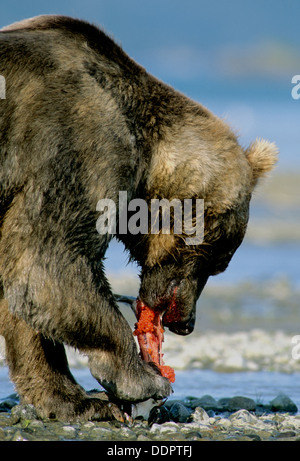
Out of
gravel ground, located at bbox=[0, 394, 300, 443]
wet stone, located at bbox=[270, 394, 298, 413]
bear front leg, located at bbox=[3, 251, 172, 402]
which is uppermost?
bear front leg, located at bbox=[3, 251, 172, 402]

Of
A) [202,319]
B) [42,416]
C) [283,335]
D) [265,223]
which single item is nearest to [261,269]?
[202,319]

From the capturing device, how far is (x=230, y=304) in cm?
1405

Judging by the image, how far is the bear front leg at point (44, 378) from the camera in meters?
6.30

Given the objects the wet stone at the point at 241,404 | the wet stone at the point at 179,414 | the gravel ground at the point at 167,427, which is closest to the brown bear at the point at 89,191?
the gravel ground at the point at 167,427

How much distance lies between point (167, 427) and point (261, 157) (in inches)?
88.9

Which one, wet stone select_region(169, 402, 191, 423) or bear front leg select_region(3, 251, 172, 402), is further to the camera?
wet stone select_region(169, 402, 191, 423)

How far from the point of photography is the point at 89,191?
5.70m

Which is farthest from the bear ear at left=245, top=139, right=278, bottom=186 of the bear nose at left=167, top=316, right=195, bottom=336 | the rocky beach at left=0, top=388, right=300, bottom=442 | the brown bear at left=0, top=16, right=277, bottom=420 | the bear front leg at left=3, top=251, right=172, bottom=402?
the rocky beach at left=0, top=388, right=300, bottom=442

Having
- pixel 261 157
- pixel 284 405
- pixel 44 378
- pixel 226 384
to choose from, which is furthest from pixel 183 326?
pixel 226 384

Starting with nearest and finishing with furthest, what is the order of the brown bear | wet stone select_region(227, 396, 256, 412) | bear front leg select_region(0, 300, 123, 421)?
the brown bear < bear front leg select_region(0, 300, 123, 421) < wet stone select_region(227, 396, 256, 412)

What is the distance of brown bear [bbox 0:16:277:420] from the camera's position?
564cm

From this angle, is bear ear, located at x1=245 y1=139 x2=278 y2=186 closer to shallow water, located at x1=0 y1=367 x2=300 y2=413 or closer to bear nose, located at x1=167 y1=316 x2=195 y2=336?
bear nose, located at x1=167 y1=316 x2=195 y2=336

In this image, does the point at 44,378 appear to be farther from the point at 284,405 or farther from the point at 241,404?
the point at 284,405

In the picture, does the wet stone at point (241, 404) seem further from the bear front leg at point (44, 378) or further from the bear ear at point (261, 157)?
the bear ear at point (261, 157)
